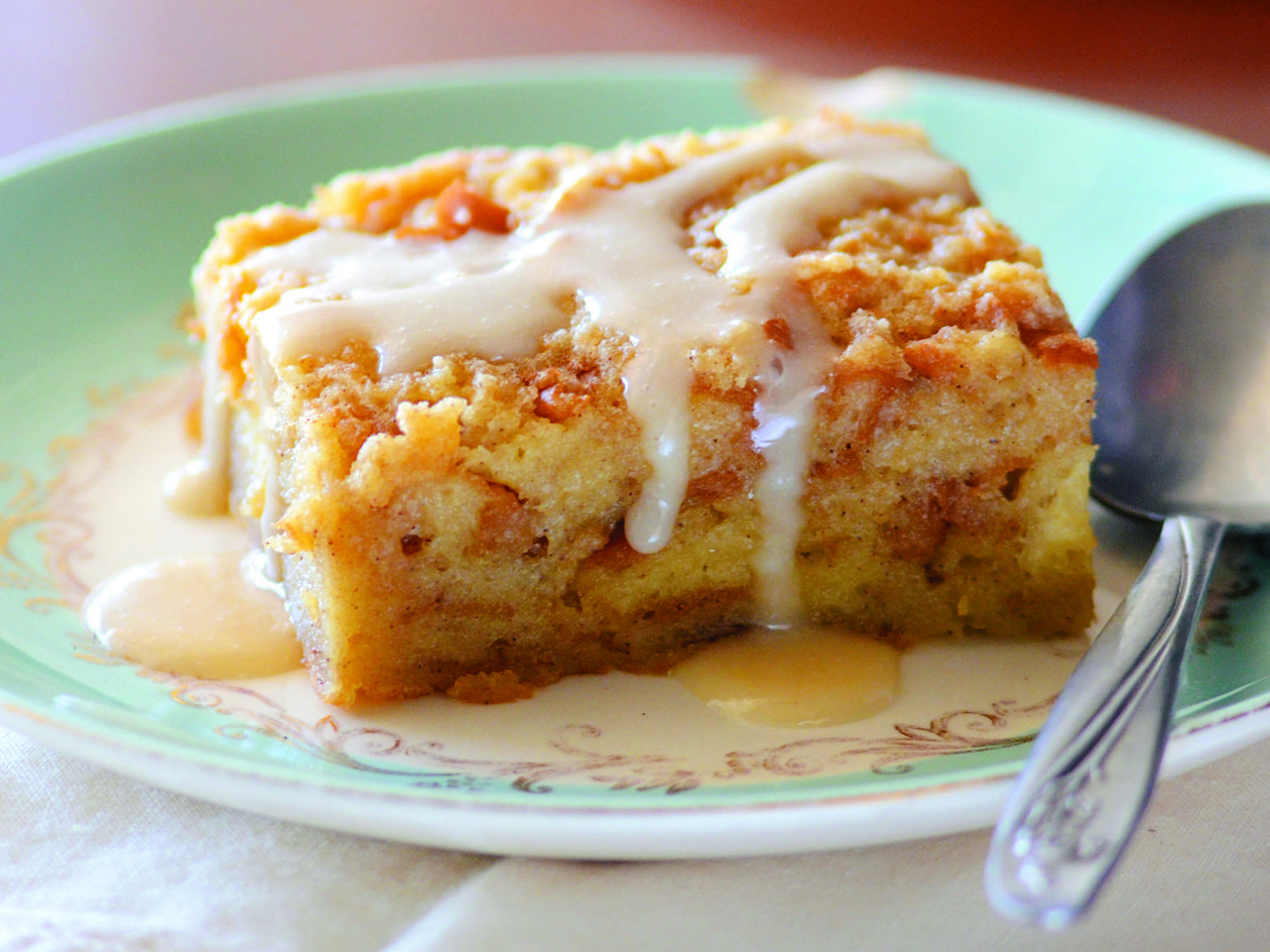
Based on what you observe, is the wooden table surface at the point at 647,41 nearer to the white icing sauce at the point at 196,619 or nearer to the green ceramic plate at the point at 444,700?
the green ceramic plate at the point at 444,700

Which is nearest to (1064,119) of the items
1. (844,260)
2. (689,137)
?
(689,137)

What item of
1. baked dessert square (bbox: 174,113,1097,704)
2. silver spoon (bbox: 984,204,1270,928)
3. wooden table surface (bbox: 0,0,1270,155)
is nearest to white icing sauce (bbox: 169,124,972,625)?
baked dessert square (bbox: 174,113,1097,704)

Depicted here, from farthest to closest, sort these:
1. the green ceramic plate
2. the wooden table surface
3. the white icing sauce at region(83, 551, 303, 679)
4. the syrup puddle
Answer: the wooden table surface < the white icing sauce at region(83, 551, 303, 679) < the syrup puddle < the green ceramic plate

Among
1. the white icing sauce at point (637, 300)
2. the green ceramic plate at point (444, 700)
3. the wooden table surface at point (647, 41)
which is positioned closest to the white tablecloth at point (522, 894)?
the green ceramic plate at point (444, 700)

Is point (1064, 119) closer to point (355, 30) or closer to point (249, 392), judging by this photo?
point (249, 392)

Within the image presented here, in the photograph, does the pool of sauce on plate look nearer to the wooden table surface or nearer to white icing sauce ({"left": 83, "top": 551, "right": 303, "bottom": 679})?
white icing sauce ({"left": 83, "top": 551, "right": 303, "bottom": 679})

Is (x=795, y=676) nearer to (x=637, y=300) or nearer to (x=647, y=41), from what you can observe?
(x=637, y=300)

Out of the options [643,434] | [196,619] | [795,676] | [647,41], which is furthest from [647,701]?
[647,41]
